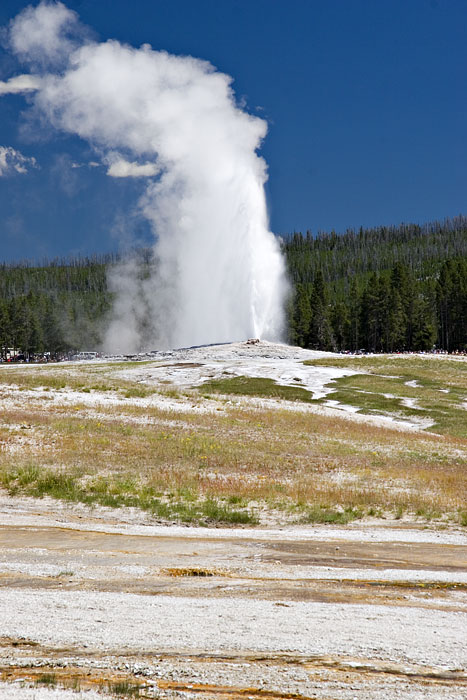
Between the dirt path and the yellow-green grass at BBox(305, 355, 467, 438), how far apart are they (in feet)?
93.5

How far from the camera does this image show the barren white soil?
4.55 metres

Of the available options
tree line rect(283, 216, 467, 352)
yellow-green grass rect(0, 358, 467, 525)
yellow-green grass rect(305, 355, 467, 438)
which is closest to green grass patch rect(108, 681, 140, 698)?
yellow-green grass rect(0, 358, 467, 525)

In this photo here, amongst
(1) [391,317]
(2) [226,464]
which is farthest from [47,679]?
(1) [391,317]

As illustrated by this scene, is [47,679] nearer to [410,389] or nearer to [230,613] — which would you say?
[230,613]

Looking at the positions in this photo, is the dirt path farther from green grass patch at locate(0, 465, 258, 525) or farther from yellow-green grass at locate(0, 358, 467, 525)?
yellow-green grass at locate(0, 358, 467, 525)

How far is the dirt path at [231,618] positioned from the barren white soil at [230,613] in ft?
0.06

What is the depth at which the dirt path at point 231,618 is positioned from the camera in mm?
4562

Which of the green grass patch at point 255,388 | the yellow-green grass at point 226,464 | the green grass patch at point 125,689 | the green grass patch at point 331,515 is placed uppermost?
the green grass patch at point 255,388

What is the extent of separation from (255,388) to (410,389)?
47.3ft

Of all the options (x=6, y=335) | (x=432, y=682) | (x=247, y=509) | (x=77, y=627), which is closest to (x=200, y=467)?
(x=247, y=509)

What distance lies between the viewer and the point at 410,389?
51938 mm

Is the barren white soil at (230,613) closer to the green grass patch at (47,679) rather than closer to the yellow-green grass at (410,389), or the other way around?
the green grass patch at (47,679)

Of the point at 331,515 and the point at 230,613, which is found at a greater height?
the point at 230,613

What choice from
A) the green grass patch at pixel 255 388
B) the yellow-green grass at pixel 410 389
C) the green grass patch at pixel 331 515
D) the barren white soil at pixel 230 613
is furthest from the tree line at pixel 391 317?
the barren white soil at pixel 230 613
